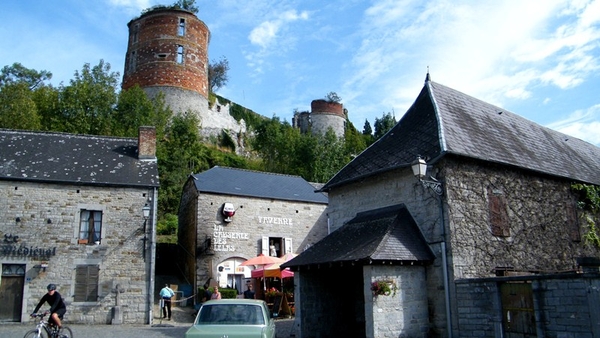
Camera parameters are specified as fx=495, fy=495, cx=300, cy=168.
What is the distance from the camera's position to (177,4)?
150 ft

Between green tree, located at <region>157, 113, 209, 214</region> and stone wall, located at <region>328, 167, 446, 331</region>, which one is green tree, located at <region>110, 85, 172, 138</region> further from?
stone wall, located at <region>328, 167, 446, 331</region>

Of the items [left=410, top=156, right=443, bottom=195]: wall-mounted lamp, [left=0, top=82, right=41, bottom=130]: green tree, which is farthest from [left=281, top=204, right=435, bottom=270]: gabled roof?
[left=0, top=82, right=41, bottom=130]: green tree

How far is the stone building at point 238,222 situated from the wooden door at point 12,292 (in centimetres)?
651

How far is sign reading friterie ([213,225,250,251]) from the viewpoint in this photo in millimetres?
20891

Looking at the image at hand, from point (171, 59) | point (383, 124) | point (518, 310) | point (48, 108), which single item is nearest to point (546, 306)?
point (518, 310)

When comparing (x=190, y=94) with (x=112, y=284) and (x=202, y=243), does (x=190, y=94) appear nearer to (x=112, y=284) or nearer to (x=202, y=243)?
(x=202, y=243)

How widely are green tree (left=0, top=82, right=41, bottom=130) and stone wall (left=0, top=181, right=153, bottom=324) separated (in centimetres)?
1167

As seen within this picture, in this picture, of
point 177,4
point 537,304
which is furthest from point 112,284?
point 177,4

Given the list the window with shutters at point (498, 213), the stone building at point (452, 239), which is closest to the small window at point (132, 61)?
the stone building at point (452, 239)

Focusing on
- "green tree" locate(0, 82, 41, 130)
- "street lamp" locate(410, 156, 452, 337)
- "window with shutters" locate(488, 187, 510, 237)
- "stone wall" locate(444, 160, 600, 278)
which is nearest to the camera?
"street lamp" locate(410, 156, 452, 337)

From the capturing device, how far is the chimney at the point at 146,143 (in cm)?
1919

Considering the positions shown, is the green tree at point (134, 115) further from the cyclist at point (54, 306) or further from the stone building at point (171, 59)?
the cyclist at point (54, 306)

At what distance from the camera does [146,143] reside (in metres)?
19.3

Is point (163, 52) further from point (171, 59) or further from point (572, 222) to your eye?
point (572, 222)
